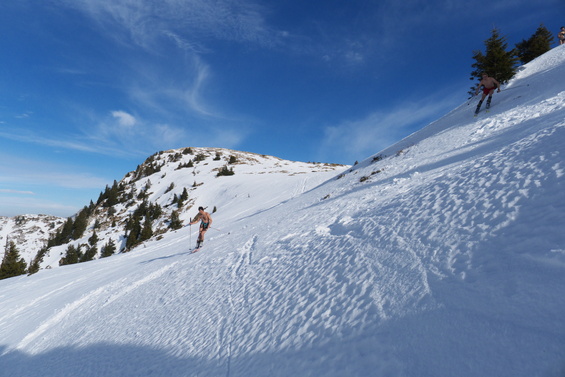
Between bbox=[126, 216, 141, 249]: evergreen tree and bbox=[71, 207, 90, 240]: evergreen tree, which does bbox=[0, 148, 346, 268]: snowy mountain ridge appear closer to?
Answer: bbox=[71, 207, 90, 240]: evergreen tree

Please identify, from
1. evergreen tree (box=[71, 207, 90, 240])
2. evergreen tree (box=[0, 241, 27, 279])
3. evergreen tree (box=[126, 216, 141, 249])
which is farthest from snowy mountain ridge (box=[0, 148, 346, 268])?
evergreen tree (box=[0, 241, 27, 279])

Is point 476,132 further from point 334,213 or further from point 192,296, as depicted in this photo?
point 192,296

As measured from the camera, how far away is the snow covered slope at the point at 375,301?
6.71ft

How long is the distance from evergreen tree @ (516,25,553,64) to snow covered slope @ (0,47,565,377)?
27.0 meters

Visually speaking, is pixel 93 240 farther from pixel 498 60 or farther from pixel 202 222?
pixel 498 60

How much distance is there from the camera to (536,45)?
24.3 metres

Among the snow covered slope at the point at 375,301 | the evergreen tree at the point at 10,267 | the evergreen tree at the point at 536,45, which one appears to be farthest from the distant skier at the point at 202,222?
the evergreen tree at the point at 10,267

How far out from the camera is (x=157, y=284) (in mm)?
7301

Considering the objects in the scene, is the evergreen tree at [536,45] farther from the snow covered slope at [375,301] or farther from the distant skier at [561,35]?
the snow covered slope at [375,301]

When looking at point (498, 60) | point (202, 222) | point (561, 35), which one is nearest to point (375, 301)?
point (202, 222)

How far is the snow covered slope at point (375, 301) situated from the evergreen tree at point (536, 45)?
27041mm

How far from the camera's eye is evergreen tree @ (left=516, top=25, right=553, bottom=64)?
2398cm

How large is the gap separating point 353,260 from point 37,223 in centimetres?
12474

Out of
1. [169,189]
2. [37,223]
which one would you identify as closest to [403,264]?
[169,189]
